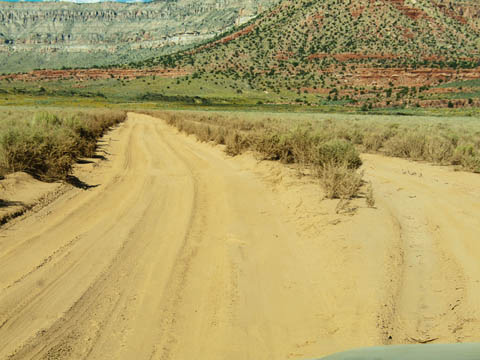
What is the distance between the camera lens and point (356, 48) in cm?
9594

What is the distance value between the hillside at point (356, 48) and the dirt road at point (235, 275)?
94169 mm

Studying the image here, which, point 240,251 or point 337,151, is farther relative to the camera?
point 337,151

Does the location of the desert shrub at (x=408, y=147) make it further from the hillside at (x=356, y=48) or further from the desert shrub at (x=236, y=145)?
the hillside at (x=356, y=48)

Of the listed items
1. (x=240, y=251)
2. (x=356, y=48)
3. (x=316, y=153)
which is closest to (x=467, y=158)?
(x=316, y=153)

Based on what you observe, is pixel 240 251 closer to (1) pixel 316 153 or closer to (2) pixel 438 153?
(1) pixel 316 153

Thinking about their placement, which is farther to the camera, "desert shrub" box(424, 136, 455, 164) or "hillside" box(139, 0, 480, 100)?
"hillside" box(139, 0, 480, 100)

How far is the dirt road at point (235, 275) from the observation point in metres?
3.38

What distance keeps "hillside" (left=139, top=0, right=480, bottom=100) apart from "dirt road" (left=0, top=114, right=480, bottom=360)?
94169 mm

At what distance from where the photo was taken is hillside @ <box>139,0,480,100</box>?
92562mm

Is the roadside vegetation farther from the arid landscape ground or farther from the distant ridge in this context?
the distant ridge

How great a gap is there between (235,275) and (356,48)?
333 ft

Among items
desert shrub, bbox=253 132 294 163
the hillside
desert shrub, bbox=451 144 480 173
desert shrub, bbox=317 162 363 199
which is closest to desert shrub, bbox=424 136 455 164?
desert shrub, bbox=451 144 480 173

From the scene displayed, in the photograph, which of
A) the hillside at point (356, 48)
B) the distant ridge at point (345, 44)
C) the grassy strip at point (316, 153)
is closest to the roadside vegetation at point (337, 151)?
the grassy strip at point (316, 153)

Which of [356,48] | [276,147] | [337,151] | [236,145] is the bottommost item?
[236,145]
